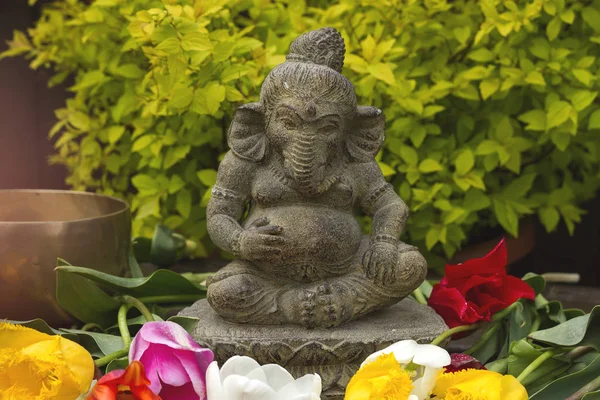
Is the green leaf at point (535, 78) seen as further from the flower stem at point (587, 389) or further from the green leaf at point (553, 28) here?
the flower stem at point (587, 389)

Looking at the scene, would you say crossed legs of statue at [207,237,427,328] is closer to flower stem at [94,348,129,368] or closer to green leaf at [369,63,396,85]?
flower stem at [94,348,129,368]

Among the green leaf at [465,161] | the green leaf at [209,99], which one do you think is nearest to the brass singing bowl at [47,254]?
the green leaf at [209,99]

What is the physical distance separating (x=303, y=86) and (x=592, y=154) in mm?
899

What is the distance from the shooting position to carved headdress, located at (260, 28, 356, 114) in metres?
1.12

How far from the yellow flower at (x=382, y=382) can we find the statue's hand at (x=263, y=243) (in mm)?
315

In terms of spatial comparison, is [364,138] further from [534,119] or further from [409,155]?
[534,119]

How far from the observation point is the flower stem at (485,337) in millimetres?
1192

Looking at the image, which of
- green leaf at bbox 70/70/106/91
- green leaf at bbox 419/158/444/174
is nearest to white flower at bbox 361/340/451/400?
green leaf at bbox 419/158/444/174

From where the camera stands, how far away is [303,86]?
112 centimetres

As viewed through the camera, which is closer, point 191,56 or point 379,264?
point 379,264

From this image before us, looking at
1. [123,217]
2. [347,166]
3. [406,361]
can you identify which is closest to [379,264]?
[347,166]

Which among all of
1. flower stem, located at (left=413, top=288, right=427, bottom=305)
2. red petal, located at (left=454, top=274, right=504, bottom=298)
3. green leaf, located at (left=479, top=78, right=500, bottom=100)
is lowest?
flower stem, located at (left=413, top=288, right=427, bottom=305)

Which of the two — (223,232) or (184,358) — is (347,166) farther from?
(184,358)

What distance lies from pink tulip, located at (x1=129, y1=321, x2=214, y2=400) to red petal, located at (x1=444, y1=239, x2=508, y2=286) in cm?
45
